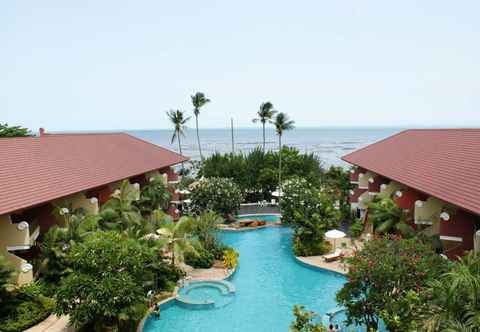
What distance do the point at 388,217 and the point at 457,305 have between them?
1390 cm

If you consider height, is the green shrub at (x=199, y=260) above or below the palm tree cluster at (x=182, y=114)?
below

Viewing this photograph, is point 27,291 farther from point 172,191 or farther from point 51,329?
point 172,191

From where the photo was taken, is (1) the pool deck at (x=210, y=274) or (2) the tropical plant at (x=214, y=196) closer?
(1) the pool deck at (x=210, y=274)

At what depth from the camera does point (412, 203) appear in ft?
71.3

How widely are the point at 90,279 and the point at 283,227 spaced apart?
2364 cm

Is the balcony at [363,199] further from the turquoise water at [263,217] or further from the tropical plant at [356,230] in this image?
the turquoise water at [263,217]

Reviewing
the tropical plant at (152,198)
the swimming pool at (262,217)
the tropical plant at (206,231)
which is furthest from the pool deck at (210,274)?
the swimming pool at (262,217)

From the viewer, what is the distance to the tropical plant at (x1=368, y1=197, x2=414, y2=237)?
21.5 meters

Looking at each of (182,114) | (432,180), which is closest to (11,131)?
(182,114)

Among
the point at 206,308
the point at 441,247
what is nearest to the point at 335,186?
the point at 441,247

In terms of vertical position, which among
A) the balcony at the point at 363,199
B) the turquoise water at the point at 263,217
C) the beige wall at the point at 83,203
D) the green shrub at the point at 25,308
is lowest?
the turquoise water at the point at 263,217

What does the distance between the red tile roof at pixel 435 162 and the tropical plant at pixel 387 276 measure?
8.72 ft

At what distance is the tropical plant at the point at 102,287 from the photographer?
41.9 ft

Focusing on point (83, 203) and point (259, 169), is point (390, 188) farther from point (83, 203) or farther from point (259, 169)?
point (83, 203)
